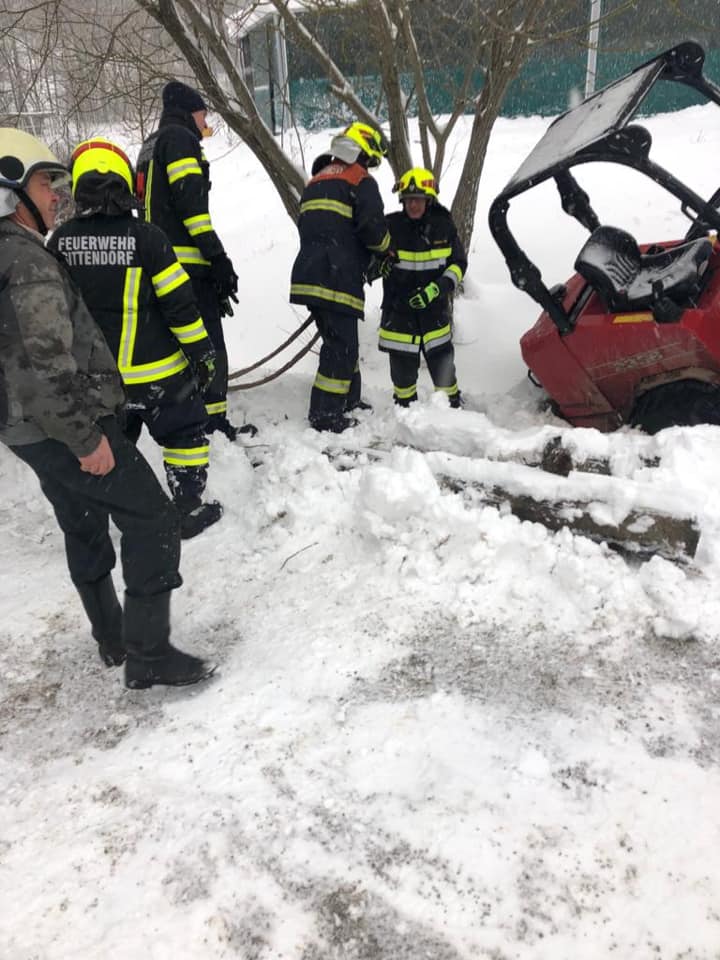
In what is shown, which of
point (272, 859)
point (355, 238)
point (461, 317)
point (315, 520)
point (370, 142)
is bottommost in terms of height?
point (272, 859)

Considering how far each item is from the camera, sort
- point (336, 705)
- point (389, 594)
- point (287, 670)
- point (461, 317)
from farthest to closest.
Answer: point (461, 317) < point (389, 594) < point (287, 670) < point (336, 705)

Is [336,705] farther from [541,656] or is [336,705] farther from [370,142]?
[370,142]

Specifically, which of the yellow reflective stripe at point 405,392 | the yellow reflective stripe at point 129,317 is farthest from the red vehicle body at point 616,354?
the yellow reflective stripe at point 129,317

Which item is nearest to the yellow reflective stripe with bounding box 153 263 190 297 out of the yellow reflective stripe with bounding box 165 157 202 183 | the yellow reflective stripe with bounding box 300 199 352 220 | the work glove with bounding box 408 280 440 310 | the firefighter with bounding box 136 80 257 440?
the firefighter with bounding box 136 80 257 440

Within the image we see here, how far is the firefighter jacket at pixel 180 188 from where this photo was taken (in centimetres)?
366

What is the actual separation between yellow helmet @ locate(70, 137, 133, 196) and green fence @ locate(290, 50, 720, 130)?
1144cm

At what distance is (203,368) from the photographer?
3.34m

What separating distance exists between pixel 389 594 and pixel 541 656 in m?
0.68

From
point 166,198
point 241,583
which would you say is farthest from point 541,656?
point 166,198

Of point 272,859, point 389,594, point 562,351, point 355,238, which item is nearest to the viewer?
point 272,859

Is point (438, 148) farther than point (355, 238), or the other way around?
point (438, 148)

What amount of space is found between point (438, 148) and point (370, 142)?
4.87 ft

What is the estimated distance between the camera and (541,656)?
2525 millimetres

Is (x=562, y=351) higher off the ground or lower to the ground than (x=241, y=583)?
higher
